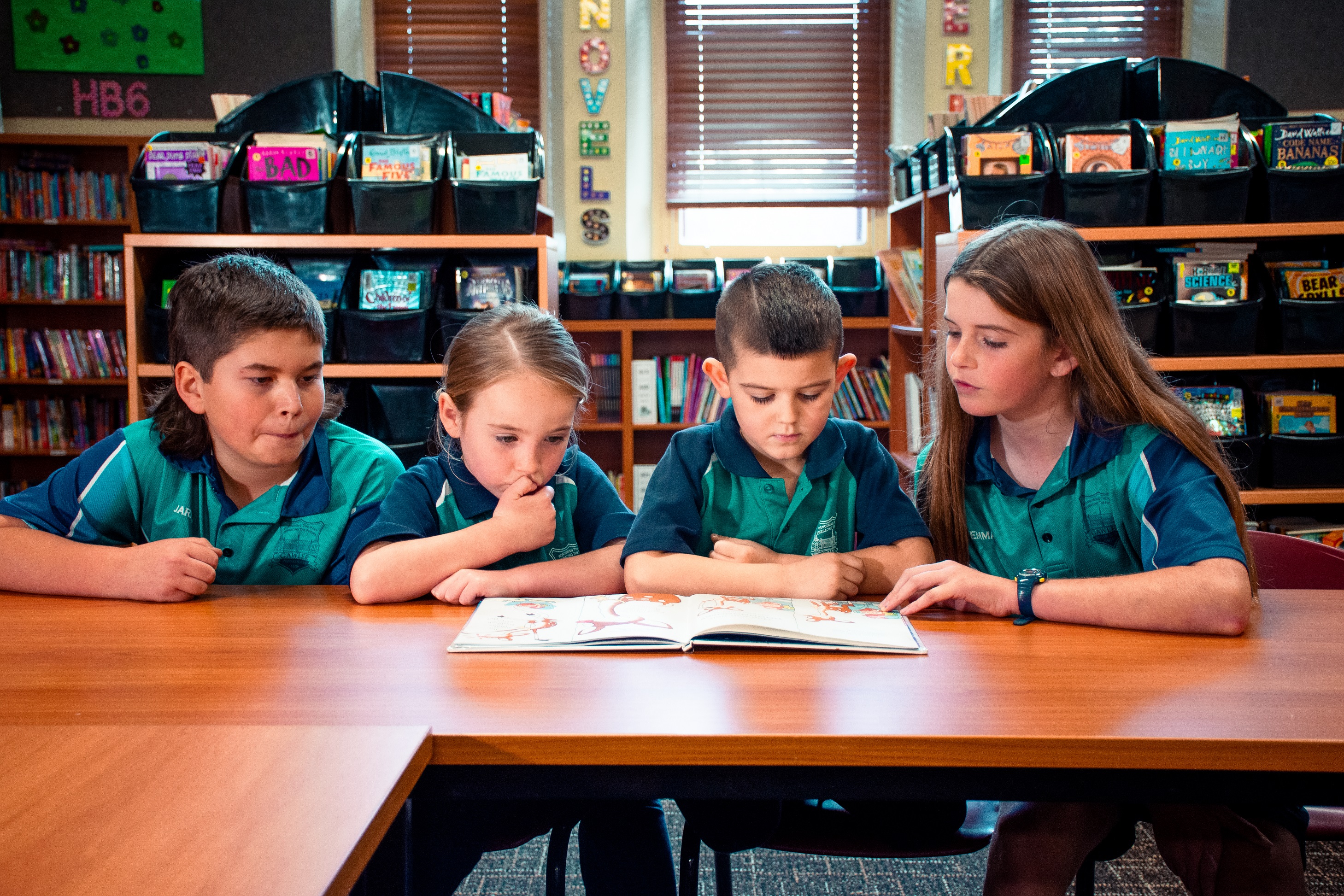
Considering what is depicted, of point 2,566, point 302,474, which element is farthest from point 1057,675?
point 2,566

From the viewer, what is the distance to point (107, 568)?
1.19 metres

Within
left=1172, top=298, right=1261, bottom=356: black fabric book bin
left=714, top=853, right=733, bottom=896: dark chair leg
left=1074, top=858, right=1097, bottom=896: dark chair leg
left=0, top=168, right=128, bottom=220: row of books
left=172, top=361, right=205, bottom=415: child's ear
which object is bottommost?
left=714, top=853, right=733, bottom=896: dark chair leg

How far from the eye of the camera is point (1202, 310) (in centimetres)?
251


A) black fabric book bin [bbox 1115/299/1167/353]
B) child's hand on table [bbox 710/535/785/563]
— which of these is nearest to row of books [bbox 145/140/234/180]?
child's hand on table [bbox 710/535/785/563]

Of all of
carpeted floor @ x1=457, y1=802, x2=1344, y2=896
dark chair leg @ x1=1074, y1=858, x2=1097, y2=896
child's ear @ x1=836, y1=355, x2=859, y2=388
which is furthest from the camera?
carpeted floor @ x1=457, y1=802, x2=1344, y2=896

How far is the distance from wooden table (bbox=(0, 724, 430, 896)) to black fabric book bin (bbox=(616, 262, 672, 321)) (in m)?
3.15

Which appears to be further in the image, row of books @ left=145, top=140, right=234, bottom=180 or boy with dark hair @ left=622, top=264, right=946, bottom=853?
row of books @ left=145, top=140, right=234, bottom=180

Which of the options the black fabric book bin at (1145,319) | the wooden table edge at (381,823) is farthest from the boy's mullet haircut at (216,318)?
the black fabric book bin at (1145,319)

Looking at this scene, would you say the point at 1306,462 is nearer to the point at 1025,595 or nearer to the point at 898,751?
the point at 1025,595

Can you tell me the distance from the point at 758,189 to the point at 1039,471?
3210mm

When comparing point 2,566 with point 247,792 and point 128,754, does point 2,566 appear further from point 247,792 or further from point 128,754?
point 247,792

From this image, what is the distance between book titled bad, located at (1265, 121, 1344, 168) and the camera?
8.09 feet

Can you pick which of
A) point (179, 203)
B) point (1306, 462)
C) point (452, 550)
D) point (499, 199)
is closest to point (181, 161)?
point (179, 203)

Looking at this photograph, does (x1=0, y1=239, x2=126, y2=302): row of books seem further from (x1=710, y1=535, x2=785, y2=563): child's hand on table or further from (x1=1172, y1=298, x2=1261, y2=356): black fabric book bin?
(x1=1172, y1=298, x2=1261, y2=356): black fabric book bin
